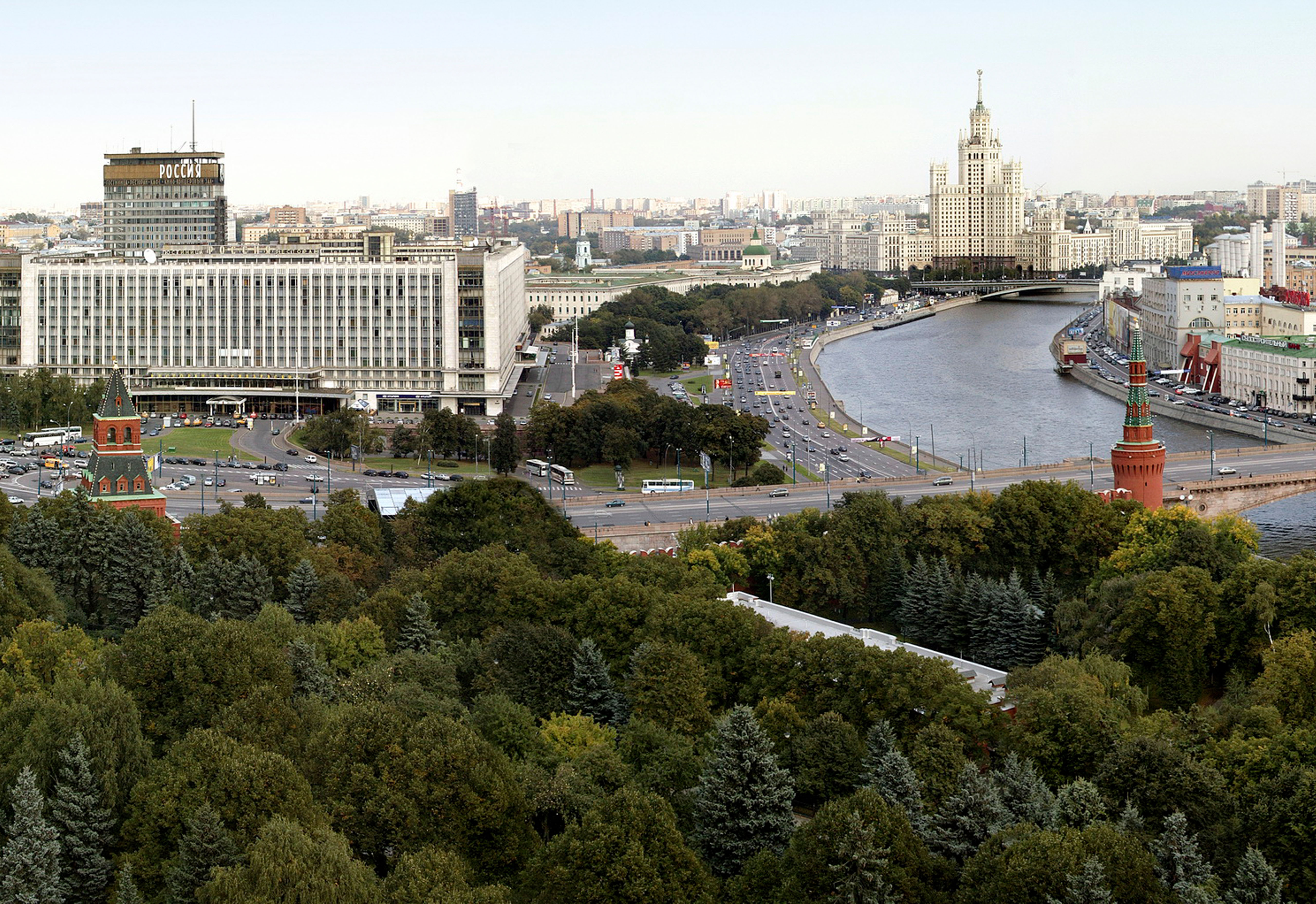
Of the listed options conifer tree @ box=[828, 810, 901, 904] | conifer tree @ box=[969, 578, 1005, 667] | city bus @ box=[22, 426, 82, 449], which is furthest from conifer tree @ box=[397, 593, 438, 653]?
city bus @ box=[22, 426, 82, 449]

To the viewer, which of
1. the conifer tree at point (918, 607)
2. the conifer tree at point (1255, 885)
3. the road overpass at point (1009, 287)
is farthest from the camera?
the road overpass at point (1009, 287)

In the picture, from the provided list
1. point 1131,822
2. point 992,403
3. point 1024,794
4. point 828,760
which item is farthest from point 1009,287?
point 1131,822

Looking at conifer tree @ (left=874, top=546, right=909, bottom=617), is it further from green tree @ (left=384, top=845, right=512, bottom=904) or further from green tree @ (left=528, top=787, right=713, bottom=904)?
green tree @ (left=384, top=845, right=512, bottom=904)

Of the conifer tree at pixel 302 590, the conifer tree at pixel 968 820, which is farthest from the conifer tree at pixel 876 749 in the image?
the conifer tree at pixel 302 590

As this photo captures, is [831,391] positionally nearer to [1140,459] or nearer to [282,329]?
[282,329]

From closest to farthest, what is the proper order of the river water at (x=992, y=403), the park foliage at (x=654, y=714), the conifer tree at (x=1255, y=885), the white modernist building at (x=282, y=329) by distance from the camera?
the conifer tree at (x=1255, y=885) → the park foliage at (x=654, y=714) → the river water at (x=992, y=403) → the white modernist building at (x=282, y=329)

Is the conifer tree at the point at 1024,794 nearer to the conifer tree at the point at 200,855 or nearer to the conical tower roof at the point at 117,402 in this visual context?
the conifer tree at the point at 200,855
